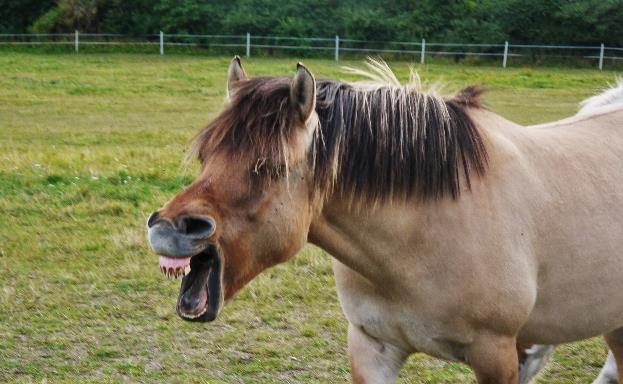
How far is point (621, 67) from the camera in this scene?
28234 millimetres

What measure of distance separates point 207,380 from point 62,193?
4231 millimetres

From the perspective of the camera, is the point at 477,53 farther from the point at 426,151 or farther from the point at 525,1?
the point at 426,151

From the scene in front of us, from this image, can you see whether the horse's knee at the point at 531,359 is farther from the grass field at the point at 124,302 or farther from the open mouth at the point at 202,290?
the open mouth at the point at 202,290

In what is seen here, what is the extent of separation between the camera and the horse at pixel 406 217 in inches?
107

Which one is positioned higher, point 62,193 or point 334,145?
point 334,145

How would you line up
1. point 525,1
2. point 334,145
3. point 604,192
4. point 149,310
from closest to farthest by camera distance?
1. point 334,145
2. point 604,192
3. point 149,310
4. point 525,1

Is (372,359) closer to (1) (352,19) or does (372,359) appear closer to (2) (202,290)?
(2) (202,290)

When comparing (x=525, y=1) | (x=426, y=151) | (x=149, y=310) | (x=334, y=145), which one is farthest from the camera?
(x=525, y=1)

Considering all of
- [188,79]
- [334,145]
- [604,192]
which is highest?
[334,145]

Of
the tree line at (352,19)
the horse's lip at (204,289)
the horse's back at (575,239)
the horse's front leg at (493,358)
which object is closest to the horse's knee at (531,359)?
the horse's back at (575,239)

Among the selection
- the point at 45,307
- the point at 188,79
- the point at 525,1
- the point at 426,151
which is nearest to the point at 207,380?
the point at 45,307

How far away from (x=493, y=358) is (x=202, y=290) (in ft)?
3.67

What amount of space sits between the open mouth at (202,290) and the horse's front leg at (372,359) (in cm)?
83

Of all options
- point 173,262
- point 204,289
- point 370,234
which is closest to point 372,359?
point 370,234
